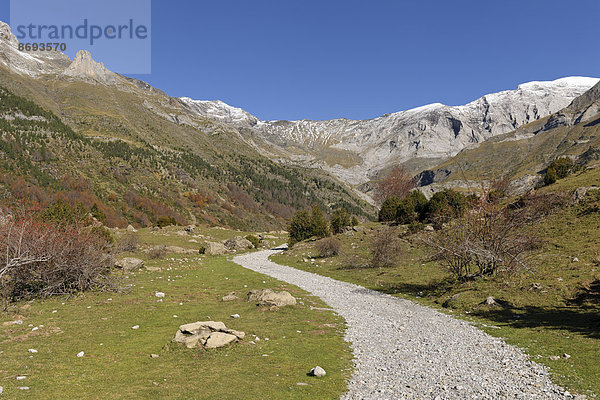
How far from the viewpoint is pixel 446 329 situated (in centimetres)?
1485

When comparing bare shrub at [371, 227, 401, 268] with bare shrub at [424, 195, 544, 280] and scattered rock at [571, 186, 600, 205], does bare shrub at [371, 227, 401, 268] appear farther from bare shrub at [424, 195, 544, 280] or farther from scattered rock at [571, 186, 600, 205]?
scattered rock at [571, 186, 600, 205]

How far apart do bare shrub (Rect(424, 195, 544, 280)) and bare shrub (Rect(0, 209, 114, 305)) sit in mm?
23493

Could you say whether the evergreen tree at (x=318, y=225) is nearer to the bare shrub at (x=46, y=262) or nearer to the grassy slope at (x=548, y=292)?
the grassy slope at (x=548, y=292)

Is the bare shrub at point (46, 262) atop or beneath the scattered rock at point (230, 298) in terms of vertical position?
atop

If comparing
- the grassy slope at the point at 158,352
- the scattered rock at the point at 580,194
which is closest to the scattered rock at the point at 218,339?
the grassy slope at the point at 158,352

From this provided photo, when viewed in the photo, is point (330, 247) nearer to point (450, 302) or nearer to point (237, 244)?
point (450, 302)

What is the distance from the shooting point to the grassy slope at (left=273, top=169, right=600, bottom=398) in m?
10.8

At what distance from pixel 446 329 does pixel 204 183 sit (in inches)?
6582

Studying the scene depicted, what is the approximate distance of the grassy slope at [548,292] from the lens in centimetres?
1081

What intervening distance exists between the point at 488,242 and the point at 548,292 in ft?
15.5

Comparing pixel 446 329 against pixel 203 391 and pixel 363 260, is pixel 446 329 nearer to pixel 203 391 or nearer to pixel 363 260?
pixel 203 391

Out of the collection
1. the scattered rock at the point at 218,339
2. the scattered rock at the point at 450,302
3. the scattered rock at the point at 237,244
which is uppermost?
the scattered rock at the point at 218,339

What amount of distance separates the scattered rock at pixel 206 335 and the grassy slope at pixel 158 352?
1.04 feet

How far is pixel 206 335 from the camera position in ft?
38.7
